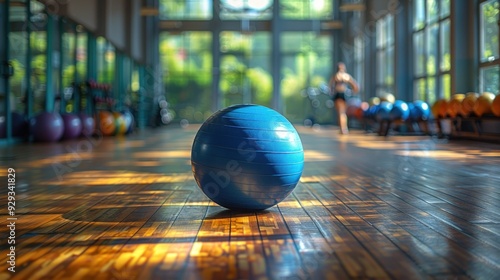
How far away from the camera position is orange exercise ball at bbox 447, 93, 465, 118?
28.9ft

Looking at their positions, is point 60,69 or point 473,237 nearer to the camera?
point 473,237

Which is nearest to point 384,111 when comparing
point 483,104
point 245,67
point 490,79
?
point 490,79

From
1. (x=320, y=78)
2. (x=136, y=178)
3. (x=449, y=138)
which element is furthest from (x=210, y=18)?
(x=136, y=178)

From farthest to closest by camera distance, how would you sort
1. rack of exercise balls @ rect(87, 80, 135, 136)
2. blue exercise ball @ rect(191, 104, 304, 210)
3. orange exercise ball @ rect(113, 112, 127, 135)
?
orange exercise ball @ rect(113, 112, 127, 135) → rack of exercise balls @ rect(87, 80, 135, 136) → blue exercise ball @ rect(191, 104, 304, 210)

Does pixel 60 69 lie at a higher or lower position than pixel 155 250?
higher

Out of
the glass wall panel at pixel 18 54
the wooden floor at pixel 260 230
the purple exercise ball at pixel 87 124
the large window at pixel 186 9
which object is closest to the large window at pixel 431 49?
the purple exercise ball at pixel 87 124

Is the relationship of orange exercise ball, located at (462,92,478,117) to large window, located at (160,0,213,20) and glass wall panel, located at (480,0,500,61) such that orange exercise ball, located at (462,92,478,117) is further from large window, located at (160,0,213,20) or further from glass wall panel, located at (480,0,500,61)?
large window, located at (160,0,213,20)

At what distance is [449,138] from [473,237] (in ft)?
26.8

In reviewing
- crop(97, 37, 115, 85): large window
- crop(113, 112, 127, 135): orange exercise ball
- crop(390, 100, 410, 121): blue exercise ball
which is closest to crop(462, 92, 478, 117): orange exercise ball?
crop(390, 100, 410, 121): blue exercise ball

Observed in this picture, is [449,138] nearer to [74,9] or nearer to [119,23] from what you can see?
[74,9]

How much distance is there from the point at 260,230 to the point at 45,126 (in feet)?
23.4

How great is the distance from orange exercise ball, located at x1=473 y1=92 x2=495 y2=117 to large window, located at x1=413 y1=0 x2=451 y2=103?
2.16 meters

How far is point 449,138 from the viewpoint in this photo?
9727mm

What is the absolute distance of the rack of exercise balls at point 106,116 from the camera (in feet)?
35.7
